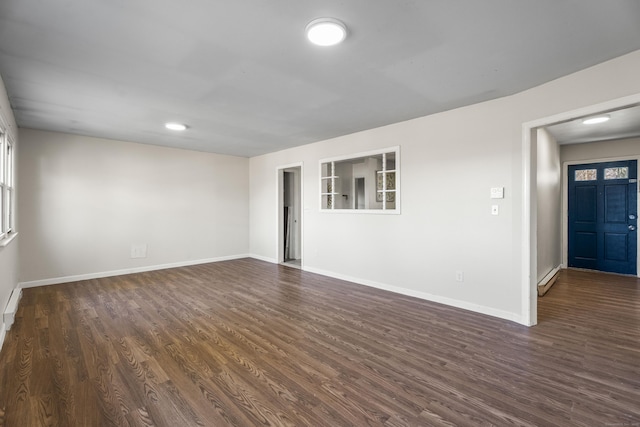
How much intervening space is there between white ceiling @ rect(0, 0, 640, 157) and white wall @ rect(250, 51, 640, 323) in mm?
233

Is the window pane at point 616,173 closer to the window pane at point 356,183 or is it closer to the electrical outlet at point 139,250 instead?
the window pane at point 356,183

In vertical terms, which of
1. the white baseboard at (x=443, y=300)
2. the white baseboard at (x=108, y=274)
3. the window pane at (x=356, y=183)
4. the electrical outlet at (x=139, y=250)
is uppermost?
the window pane at (x=356, y=183)

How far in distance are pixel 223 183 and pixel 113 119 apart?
291 cm

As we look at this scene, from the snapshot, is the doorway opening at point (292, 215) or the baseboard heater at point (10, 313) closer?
the baseboard heater at point (10, 313)

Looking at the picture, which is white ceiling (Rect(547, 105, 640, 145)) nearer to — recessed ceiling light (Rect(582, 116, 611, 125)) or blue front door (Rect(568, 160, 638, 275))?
recessed ceiling light (Rect(582, 116, 611, 125))

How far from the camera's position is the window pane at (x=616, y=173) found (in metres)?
5.33

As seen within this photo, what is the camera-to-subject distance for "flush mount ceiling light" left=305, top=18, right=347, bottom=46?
6.31ft

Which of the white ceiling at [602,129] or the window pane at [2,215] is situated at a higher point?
the white ceiling at [602,129]

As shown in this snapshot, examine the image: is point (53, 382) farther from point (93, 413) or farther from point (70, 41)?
point (70, 41)

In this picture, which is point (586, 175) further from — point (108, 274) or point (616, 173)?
point (108, 274)

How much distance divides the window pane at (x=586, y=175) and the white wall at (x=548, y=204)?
0.30 m

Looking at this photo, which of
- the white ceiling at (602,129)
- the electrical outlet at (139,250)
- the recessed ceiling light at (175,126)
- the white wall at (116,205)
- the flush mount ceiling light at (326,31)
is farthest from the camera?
the electrical outlet at (139,250)

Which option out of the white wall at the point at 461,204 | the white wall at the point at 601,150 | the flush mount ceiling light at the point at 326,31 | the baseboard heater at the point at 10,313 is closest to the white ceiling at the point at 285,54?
the flush mount ceiling light at the point at 326,31

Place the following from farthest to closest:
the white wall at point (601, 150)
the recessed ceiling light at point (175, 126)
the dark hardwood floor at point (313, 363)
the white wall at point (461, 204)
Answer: the white wall at point (601, 150) < the recessed ceiling light at point (175, 126) < the white wall at point (461, 204) < the dark hardwood floor at point (313, 363)
